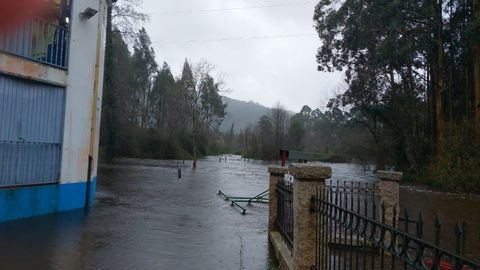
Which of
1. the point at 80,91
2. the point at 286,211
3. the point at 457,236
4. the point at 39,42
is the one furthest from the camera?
the point at 80,91

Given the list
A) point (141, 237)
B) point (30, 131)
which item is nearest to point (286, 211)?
point (141, 237)

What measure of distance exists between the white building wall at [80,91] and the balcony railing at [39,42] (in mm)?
243

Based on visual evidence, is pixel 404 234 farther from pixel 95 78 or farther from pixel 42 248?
pixel 95 78

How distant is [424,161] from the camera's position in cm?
2892

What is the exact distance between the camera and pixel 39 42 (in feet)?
32.1

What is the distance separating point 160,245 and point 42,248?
6.46ft

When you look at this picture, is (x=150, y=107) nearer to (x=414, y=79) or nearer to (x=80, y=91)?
(x=414, y=79)

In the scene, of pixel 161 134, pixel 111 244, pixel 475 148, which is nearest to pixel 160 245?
pixel 111 244

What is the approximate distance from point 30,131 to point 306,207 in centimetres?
717

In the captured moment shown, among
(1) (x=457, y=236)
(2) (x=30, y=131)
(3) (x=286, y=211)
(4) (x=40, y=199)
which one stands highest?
(2) (x=30, y=131)

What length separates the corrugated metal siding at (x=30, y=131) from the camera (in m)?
9.00

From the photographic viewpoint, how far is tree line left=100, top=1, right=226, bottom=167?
133 ft

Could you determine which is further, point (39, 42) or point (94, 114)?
point (94, 114)

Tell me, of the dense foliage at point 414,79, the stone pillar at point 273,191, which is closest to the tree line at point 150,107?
the dense foliage at point 414,79
